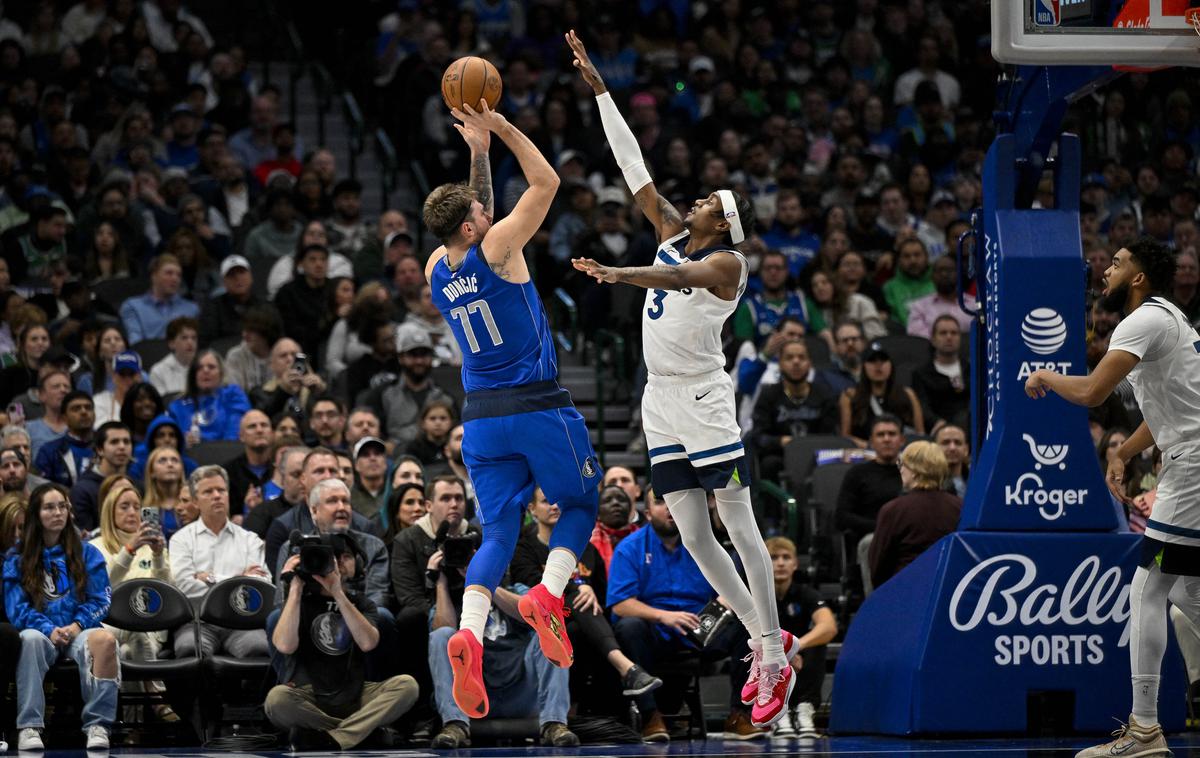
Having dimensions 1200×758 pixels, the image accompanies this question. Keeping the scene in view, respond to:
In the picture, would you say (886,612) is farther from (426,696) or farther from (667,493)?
(426,696)

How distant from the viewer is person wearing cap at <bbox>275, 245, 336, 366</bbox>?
15172 millimetres

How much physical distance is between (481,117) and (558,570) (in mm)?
2217

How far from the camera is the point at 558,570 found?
8.25 m

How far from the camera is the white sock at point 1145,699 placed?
8102 millimetres

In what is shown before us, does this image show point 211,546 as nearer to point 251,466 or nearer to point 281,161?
point 251,466

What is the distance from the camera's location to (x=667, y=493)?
8703mm

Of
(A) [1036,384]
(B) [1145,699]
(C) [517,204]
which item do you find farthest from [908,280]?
(C) [517,204]

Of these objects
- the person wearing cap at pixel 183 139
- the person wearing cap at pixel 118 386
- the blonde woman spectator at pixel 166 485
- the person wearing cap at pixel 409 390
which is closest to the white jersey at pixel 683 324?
the blonde woman spectator at pixel 166 485

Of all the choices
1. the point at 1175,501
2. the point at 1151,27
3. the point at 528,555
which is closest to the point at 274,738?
the point at 528,555

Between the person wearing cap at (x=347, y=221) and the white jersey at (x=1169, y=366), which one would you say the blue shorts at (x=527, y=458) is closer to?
the white jersey at (x=1169, y=366)

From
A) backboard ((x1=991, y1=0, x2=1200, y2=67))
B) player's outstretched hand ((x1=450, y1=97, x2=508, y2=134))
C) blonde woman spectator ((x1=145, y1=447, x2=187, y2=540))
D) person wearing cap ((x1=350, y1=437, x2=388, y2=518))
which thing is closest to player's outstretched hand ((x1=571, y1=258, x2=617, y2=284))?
player's outstretched hand ((x1=450, y1=97, x2=508, y2=134))

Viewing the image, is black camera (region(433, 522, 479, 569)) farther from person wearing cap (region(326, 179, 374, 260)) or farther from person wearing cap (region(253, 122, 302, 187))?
person wearing cap (region(253, 122, 302, 187))

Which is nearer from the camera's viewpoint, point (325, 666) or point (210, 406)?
point (325, 666)

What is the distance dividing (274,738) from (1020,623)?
4.62 metres
